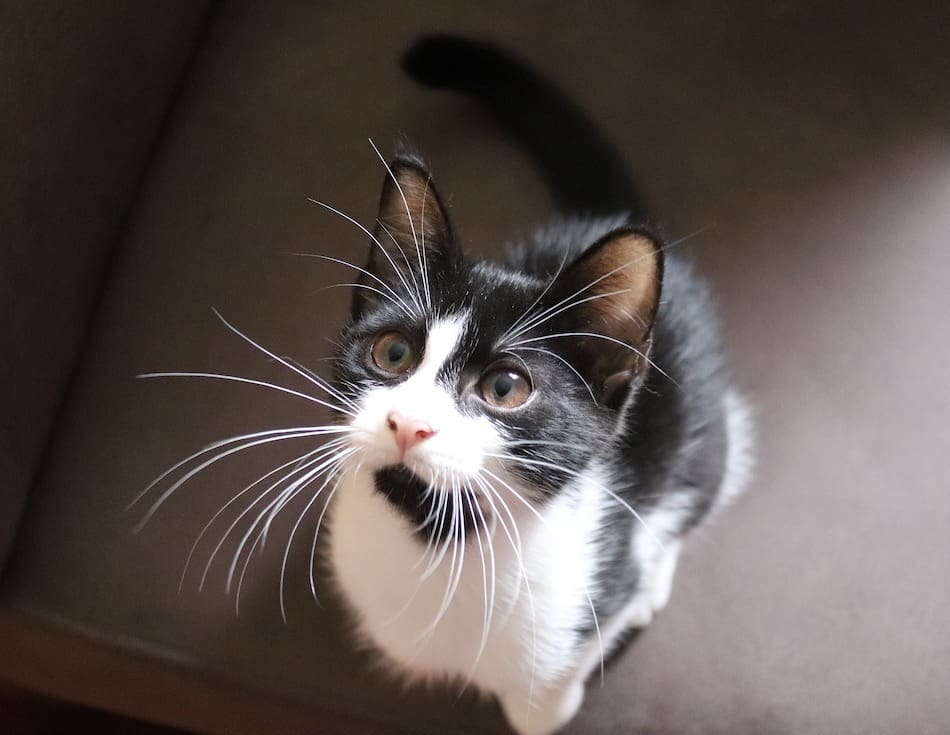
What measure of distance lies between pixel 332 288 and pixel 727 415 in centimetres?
51

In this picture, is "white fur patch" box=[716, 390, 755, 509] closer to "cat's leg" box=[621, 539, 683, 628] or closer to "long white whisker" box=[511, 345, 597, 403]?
"cat's leg" box=[621, 539, 683, 628]

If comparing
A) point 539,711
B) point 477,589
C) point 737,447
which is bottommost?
point 539,711

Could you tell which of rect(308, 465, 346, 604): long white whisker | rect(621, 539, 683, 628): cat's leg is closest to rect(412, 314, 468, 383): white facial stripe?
rect(308, 465, 346, 604): long white whisker

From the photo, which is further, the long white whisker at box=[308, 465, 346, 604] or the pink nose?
the long white whisker at box=[308, 465, 346, 604]

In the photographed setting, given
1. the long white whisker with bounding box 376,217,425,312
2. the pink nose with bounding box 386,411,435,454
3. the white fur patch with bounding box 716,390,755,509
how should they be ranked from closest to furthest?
the pink nose with bounding box 386,411,435,454 → the long white whisker with bounding box 376,217,425,312 → the white fur patch with bounding box 716,390,755,509

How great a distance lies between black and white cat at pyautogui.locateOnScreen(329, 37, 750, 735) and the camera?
679 millimetres

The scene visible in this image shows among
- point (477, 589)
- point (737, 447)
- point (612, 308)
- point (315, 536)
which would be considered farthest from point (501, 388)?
point (737, 447)

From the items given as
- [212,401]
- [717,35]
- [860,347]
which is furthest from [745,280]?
[212,401]

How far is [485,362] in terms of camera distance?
2.26ft

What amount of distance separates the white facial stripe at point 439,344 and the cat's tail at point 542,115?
43cm

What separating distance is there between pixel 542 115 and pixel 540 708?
2.27 ft

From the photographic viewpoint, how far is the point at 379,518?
2.60ft

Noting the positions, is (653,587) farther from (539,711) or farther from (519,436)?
(519,436)

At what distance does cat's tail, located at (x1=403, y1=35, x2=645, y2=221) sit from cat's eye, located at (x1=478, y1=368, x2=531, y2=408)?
44 cm
